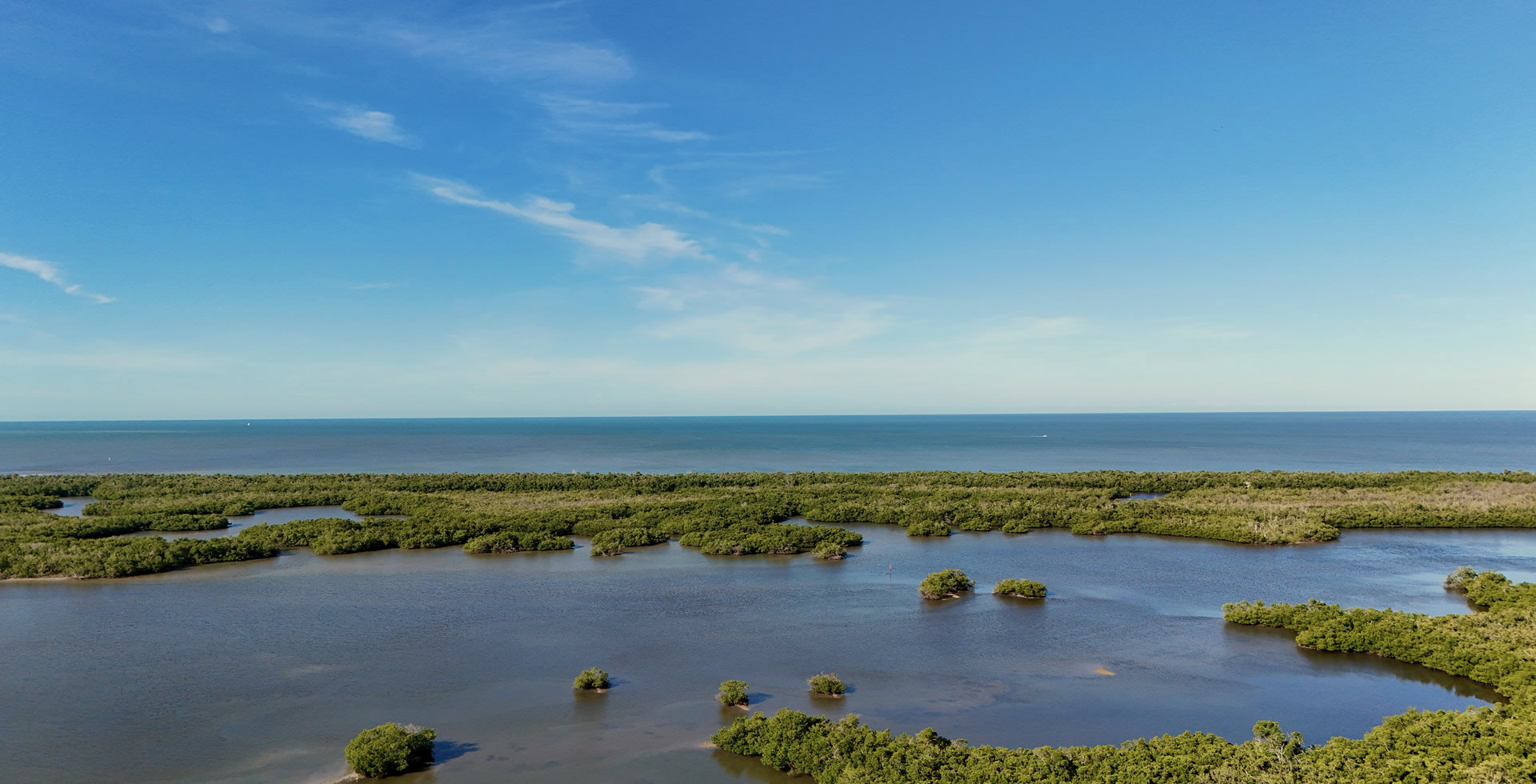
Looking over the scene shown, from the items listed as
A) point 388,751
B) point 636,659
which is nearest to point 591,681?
point 636,659

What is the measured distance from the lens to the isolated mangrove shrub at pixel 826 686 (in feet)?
73.4

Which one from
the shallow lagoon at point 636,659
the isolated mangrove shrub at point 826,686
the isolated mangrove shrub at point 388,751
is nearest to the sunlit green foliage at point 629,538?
the shallow lagoon at point 636,659

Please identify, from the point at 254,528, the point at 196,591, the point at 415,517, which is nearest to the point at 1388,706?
the point at 196,591

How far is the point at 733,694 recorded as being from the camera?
21.7m

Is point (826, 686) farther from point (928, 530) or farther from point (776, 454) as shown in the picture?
point (776, 454)

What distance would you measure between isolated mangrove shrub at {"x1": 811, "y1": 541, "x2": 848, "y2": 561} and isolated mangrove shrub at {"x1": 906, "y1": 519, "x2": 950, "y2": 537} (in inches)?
302

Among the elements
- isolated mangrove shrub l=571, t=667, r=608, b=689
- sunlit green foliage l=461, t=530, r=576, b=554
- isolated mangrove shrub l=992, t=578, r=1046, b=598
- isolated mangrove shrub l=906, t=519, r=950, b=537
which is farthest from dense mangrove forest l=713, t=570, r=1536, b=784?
isolated mangrove shrub l=906, t=519, r=950, b=537

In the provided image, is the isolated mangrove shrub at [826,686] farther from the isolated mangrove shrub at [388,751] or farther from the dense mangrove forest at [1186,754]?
the isolated mangrove shrub at [388,751]

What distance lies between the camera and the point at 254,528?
45375 mm

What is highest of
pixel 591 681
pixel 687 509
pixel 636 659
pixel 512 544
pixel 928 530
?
pixel 687 509

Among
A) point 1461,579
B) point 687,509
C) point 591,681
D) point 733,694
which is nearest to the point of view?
point 733,694

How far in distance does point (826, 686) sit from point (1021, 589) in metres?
13.7

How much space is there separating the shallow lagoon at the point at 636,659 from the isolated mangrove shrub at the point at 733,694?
1.43ft

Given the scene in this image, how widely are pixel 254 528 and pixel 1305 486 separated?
3098 inches
